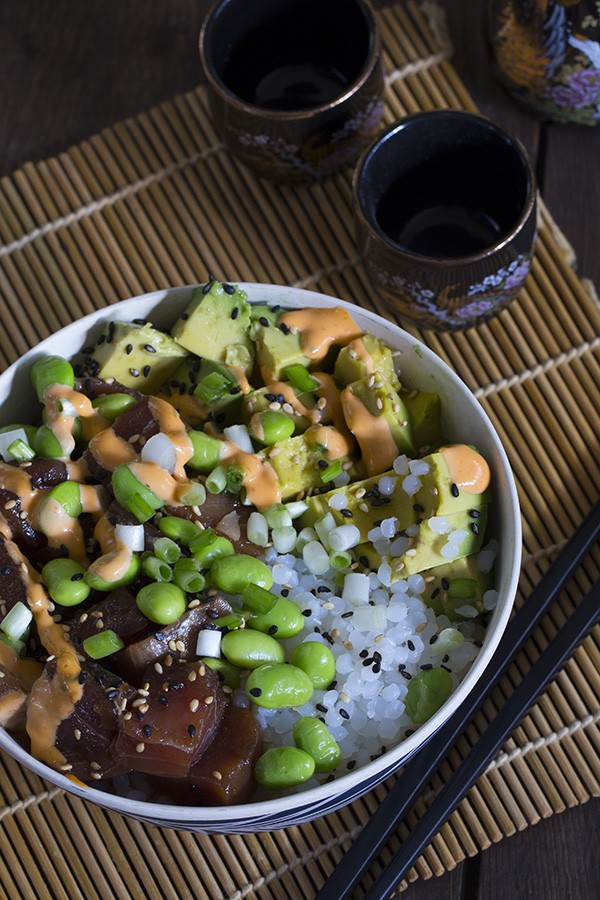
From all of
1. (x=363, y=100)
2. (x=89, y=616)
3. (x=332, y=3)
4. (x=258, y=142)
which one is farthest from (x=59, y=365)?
(x=332, y=3)

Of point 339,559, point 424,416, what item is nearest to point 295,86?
point 424,416

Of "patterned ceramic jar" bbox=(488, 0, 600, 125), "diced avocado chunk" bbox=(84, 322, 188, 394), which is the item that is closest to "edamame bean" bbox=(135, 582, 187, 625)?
"diced avocado chunk" bbox=(84, 322, 188, 394)

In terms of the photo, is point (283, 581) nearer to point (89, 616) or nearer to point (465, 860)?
point (89, 616)

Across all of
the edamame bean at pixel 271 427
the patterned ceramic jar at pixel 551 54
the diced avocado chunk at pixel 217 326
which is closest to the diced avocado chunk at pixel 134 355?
the diced avocado chunk at pixel 217 326

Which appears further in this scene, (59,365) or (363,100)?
(363,100)

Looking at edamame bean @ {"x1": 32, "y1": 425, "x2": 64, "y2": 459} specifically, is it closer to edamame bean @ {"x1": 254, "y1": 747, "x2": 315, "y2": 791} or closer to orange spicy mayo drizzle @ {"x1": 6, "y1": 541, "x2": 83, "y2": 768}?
orange spicy mayo drizzle @ {"x1": 6, "y1": 541, "x2": 83, "y2": 768}

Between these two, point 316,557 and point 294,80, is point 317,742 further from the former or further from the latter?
point 294,80
